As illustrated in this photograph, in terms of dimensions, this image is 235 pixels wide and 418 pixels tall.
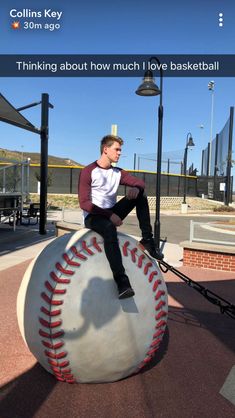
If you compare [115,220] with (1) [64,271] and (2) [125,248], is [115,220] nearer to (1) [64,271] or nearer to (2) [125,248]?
(2) [125,248]

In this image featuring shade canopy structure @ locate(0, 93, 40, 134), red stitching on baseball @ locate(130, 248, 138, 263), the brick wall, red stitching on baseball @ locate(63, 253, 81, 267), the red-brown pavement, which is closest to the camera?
the red-brown pavement

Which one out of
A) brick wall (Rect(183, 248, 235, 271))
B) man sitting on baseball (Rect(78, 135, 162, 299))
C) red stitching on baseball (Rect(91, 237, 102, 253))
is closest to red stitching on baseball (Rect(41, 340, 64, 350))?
man sitting on baseball (Rect(78, 135, 162, 299))

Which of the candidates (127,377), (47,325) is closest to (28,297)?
(47,325)

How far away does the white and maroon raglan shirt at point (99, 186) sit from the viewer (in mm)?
3570

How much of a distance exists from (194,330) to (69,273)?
8.65ft

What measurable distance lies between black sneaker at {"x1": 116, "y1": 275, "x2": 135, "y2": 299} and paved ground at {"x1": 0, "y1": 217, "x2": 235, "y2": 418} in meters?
0.94

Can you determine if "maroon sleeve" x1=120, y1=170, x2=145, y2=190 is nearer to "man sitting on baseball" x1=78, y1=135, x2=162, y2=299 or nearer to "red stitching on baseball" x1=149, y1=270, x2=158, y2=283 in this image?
"man sitting on baseball" x1=78, y1=135, x2=162, y2=299

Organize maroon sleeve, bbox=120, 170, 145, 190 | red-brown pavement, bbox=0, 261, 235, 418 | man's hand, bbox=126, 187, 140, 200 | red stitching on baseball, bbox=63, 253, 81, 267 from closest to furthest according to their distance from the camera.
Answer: red-brown pavement, bbox=0, 261, 235, 418 → red stitching on baseball, bbox=63, 253, 81, 267 → man's hand, bbox=126, 187, 140, 200 → maroon sleeve, bbox=120, 170, 145, 190

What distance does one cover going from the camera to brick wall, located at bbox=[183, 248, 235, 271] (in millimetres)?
9180

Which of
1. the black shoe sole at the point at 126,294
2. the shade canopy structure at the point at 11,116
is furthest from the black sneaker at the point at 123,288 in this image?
the shade canopy structure at the point at 11,116

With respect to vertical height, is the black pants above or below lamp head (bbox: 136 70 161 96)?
below

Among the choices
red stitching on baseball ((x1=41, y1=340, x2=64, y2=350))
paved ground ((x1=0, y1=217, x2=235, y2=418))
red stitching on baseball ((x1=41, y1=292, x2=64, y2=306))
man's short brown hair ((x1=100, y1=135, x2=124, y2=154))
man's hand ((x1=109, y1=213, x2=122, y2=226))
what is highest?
man's short brown hair ((x1=100, y1=135, x2=124, y2=154))

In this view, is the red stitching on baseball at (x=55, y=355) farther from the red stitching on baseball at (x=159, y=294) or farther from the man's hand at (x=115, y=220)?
the man's hand at (x=115, y=220)

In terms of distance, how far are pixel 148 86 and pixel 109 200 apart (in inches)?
293
